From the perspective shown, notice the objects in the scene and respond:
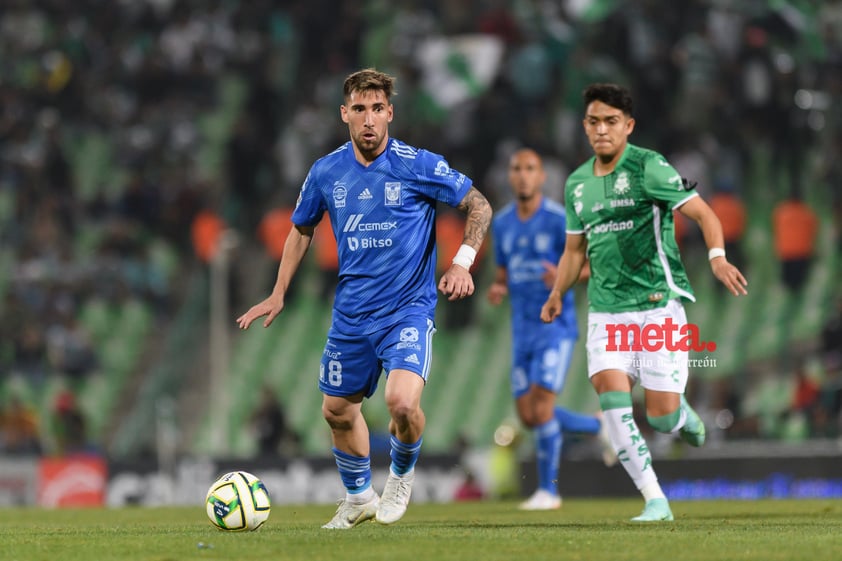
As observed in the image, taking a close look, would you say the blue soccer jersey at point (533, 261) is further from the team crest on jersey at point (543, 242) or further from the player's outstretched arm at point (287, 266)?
the player's outstretched arm at point (287, 266)

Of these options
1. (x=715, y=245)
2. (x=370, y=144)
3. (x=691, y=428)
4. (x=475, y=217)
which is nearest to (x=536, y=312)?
(x=691, y=428)

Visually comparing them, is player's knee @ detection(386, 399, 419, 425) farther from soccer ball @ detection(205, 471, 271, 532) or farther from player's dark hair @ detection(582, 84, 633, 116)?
player's dark hair @ detection(582, 84, 633, 116)

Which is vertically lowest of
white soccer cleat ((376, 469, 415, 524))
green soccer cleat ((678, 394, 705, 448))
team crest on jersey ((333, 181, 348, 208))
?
white soccer cleat ((376, 469, 415, 524))

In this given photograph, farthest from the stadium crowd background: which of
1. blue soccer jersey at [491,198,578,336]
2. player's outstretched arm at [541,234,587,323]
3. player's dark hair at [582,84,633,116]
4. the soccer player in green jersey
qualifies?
player's dark hair at [582,84,633,116]

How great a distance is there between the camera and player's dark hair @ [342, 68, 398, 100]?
8.30 metres

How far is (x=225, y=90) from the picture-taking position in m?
28.6

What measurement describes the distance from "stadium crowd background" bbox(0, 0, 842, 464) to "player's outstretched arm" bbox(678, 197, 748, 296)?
10.0 metres

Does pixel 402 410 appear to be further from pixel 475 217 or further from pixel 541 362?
pixel 541 362

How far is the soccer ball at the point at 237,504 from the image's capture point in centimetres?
816

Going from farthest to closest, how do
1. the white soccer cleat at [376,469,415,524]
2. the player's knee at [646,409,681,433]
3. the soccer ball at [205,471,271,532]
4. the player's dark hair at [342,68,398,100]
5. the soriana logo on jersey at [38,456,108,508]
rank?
the soriana logo on jersey at [38,456,108,508], the player's knee at [646,409,681,433], the white soccer cleat at [376,469,415,524], the player's dark hair at [342,68,398,100], the soccer ball at [205,471,271,532]

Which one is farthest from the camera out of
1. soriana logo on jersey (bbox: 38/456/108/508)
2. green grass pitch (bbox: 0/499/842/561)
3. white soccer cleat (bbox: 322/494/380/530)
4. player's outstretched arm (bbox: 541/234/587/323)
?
soriana logo on jersey (bbox: 38/456/108/508)

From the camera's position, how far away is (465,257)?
27.1 ft

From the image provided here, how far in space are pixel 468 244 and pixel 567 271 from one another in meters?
1.68

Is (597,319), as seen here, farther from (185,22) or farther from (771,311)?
(185,22)
